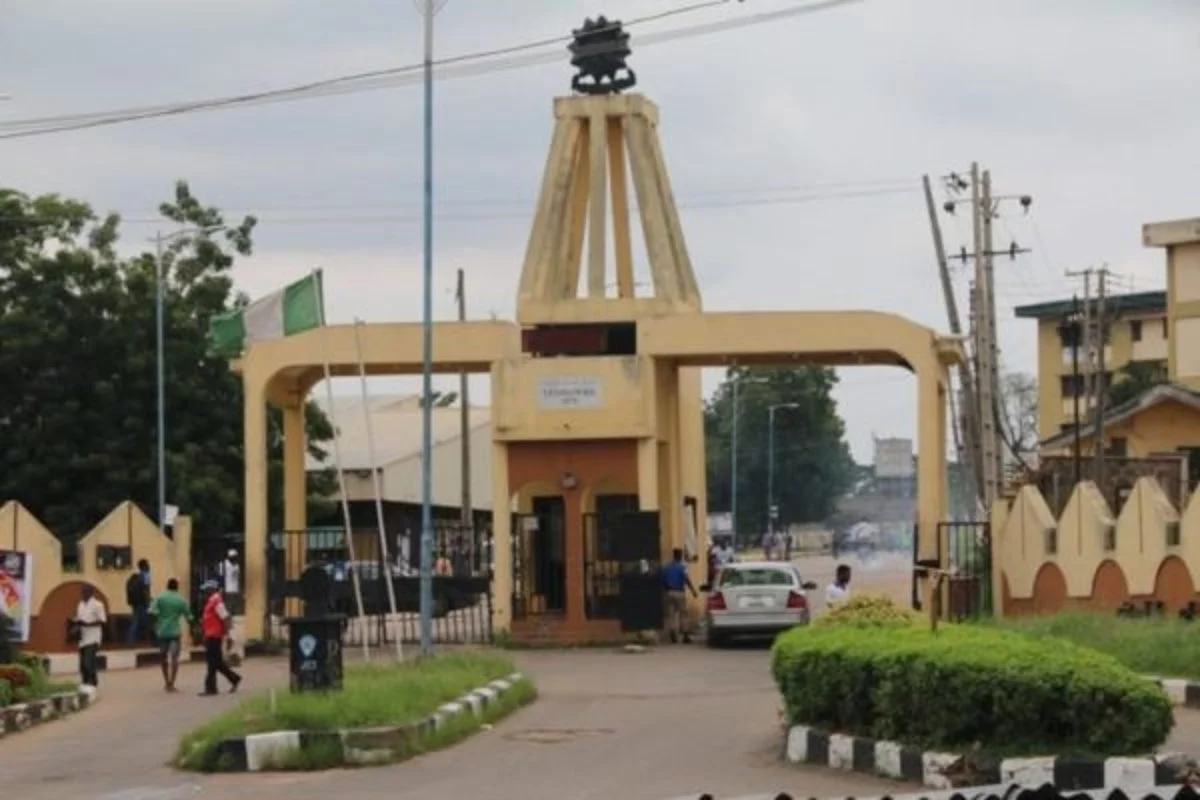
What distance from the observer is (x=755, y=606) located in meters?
36.4

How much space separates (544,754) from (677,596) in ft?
60.3

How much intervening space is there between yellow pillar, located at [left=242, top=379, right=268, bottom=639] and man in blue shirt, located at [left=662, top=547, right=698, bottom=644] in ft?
22.0

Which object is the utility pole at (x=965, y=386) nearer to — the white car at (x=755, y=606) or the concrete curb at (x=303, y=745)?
the white car at (x=755, y=606)

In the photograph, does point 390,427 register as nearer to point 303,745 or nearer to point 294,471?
point 294,471

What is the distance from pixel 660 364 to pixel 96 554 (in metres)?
9.84

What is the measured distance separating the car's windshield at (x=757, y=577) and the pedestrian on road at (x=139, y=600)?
9.38 m

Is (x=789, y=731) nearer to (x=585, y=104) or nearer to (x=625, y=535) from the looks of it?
(x=625, y=535)

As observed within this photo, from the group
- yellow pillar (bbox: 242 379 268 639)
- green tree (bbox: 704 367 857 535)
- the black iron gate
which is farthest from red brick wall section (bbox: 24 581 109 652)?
green tree (bbox: 704 367 857 535)

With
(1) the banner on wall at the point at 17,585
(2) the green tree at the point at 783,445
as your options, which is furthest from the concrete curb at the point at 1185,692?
(2) the green tree at the point at 783,445

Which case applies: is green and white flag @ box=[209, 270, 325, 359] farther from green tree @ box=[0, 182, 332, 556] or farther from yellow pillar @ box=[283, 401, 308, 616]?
green tree @ box=[0, 182, 332, 556]

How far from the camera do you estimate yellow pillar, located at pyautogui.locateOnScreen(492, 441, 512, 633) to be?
38.1 meters

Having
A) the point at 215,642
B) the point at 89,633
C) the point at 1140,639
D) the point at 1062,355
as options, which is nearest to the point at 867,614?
the point at 1140,639

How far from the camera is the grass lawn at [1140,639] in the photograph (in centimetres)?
2428

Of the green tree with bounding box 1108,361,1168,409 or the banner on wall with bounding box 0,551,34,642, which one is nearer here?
the banner on wall with bounding box 0,551,34,642
